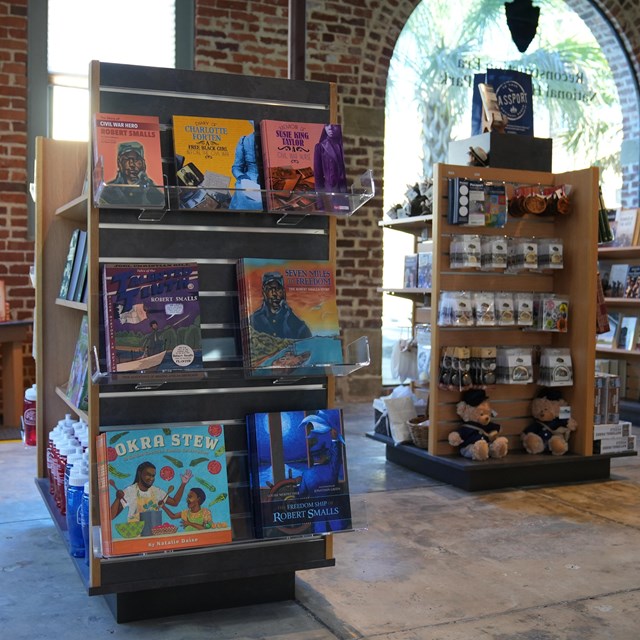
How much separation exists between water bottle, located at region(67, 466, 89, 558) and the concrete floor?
0.51 feet

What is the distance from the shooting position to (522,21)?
805 centimetres

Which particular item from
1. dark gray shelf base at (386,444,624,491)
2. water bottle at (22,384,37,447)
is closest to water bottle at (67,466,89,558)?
water bottle at (22,384,37,447)

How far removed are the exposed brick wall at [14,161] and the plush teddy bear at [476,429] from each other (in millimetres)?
3530

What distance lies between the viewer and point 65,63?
6.79 m

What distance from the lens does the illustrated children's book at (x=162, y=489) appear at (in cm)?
260

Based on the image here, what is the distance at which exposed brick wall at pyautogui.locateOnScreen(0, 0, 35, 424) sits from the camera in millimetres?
6516

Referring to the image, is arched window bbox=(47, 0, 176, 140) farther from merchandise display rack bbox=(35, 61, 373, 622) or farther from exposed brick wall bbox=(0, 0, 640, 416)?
merchandise display rack bbox=(35, 61, 373, 622)

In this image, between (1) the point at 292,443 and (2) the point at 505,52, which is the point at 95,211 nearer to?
(1) the point at 292,443

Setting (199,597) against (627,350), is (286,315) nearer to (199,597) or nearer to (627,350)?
(199,597)

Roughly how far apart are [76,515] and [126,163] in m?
1.28

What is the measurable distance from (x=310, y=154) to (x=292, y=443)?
37.0 inches

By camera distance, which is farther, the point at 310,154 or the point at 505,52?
the point at 505,52

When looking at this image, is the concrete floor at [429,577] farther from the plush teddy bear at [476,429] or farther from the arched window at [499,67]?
the arched window at [499,67]

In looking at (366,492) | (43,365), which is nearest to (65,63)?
(43,365)
